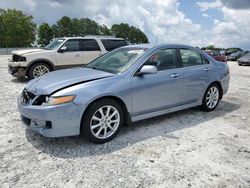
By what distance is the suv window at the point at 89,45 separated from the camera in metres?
9.47

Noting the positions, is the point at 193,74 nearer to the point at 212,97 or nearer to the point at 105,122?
the point at 212,97

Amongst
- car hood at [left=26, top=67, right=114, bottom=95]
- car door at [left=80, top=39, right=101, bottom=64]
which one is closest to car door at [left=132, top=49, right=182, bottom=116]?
car hood at [left=26, top=67, right=114, bottom=95]

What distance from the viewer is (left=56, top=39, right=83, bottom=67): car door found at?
901 centimetres

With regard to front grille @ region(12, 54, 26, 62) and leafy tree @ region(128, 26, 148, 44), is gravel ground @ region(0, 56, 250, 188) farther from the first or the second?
leafy tree @ region(128, 26, 148, 44)

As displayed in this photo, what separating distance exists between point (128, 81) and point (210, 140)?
1653 millimetres

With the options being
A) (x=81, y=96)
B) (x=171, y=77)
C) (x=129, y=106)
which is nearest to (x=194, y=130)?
(x=171, y=77)

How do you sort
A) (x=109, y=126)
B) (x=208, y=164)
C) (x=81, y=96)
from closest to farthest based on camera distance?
(x=208, y=164)
(x=81, y=96)
(x=109, y=126)

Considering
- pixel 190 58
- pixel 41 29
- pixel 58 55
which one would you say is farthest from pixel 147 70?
pixel 41 29

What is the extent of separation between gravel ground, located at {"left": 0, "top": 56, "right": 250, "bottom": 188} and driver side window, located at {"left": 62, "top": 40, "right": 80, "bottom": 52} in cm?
484

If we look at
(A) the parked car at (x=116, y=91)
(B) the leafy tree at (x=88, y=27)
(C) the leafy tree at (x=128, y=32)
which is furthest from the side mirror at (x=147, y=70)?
(C) the leafy tree at (x=128, y=32)

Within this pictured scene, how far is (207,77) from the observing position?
17.1 feet

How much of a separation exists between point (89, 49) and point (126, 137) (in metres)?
6.24

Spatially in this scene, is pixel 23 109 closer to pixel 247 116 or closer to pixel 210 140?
pixel 210 140

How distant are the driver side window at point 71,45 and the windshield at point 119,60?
4.61 metres
